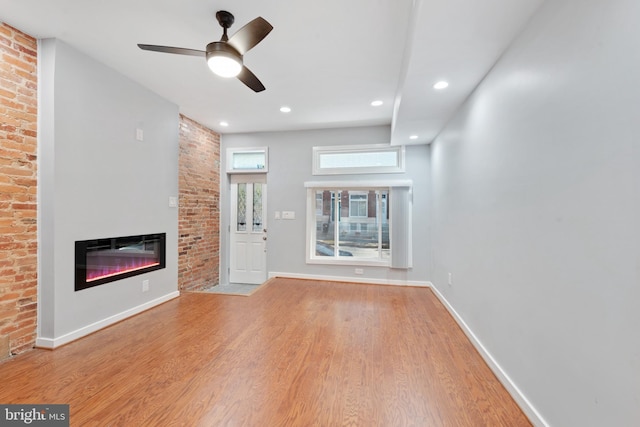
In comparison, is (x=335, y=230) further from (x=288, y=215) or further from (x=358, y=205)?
(x=288, y=215)

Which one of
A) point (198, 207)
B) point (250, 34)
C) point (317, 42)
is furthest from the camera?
point (198, 207)

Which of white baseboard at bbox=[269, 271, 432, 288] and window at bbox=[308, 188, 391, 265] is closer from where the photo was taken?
white baseboard at bbox=[269, 271, 432, 288]

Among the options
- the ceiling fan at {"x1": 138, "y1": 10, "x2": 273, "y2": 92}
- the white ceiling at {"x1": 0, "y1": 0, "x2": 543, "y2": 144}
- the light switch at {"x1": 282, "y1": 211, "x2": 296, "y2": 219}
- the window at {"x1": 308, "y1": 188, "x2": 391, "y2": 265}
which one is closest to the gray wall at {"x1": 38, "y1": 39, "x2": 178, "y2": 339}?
the white ceiling at {"x1": 0, "y1": 0, "x2": 543, "y2": 144}

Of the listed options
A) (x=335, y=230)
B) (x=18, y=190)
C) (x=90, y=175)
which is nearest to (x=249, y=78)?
(x=90, y=175)

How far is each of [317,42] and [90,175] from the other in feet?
8.34

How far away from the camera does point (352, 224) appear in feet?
15.8

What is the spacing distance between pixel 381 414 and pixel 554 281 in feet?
4.06

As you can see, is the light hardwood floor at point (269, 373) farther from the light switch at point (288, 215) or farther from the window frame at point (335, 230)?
the light switch at point (288, 215)

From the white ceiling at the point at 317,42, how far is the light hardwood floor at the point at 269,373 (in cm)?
237

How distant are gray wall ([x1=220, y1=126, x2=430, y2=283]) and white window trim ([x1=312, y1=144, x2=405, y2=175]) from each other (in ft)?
0.25

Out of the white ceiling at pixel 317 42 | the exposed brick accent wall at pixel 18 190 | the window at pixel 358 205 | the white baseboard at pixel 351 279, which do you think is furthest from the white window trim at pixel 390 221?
the exposed brick accent wall at pixel 18 190

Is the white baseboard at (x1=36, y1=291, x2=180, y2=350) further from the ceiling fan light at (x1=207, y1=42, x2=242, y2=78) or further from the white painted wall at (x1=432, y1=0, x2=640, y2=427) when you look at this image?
the white painted wall at (x1=432, y1=0, x2=640, y2=427)

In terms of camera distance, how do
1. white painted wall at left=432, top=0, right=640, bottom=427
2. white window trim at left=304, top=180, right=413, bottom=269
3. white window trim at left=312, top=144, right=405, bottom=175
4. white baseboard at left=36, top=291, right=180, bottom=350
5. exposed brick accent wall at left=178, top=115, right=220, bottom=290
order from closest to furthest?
white painted wall at left=432, top=0, right=640, bottom=427 → white baseboard at left=36, top=291, right=180, bottom=350 → exposed brick accent wall at left=178, top=115, right=220, bottom=290 → white window trim at left=304, top=180, right=413, bottom=269 → white window trim at left=312, top=144, right=405, bottom=175

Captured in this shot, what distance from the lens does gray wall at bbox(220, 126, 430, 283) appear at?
4.50 meters
